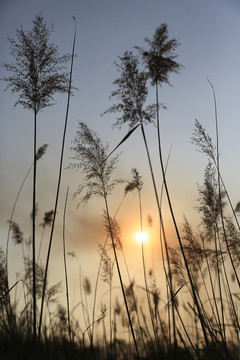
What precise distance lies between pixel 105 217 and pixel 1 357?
1.63 m

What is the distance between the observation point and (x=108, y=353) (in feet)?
9.55

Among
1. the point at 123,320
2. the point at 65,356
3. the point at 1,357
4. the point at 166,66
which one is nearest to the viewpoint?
the point at 1,357

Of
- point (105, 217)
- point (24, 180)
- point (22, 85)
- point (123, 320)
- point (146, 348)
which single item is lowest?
point (146, 348)

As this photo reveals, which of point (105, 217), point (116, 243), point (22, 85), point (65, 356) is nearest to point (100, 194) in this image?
point (105, 217)

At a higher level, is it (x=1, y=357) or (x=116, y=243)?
(x=116, y=243)

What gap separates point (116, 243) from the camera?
349cm

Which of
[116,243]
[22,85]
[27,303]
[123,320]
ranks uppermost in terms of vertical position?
[22,85]

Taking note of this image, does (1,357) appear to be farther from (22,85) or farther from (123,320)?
(22,85)

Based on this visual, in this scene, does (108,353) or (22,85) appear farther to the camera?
(108,353)

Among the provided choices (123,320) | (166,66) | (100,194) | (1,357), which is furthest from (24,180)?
(123,320)

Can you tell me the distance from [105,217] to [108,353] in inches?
51.7

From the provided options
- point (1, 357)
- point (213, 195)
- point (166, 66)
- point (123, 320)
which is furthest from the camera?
point (123, 320)

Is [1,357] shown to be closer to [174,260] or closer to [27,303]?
[27,303]

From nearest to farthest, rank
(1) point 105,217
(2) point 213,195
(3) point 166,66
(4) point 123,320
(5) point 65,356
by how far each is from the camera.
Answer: (5) point 65,356 → (3) point 166,66 → (2) point 213,195 → (1) point 105,217 → (4) point 123,320
